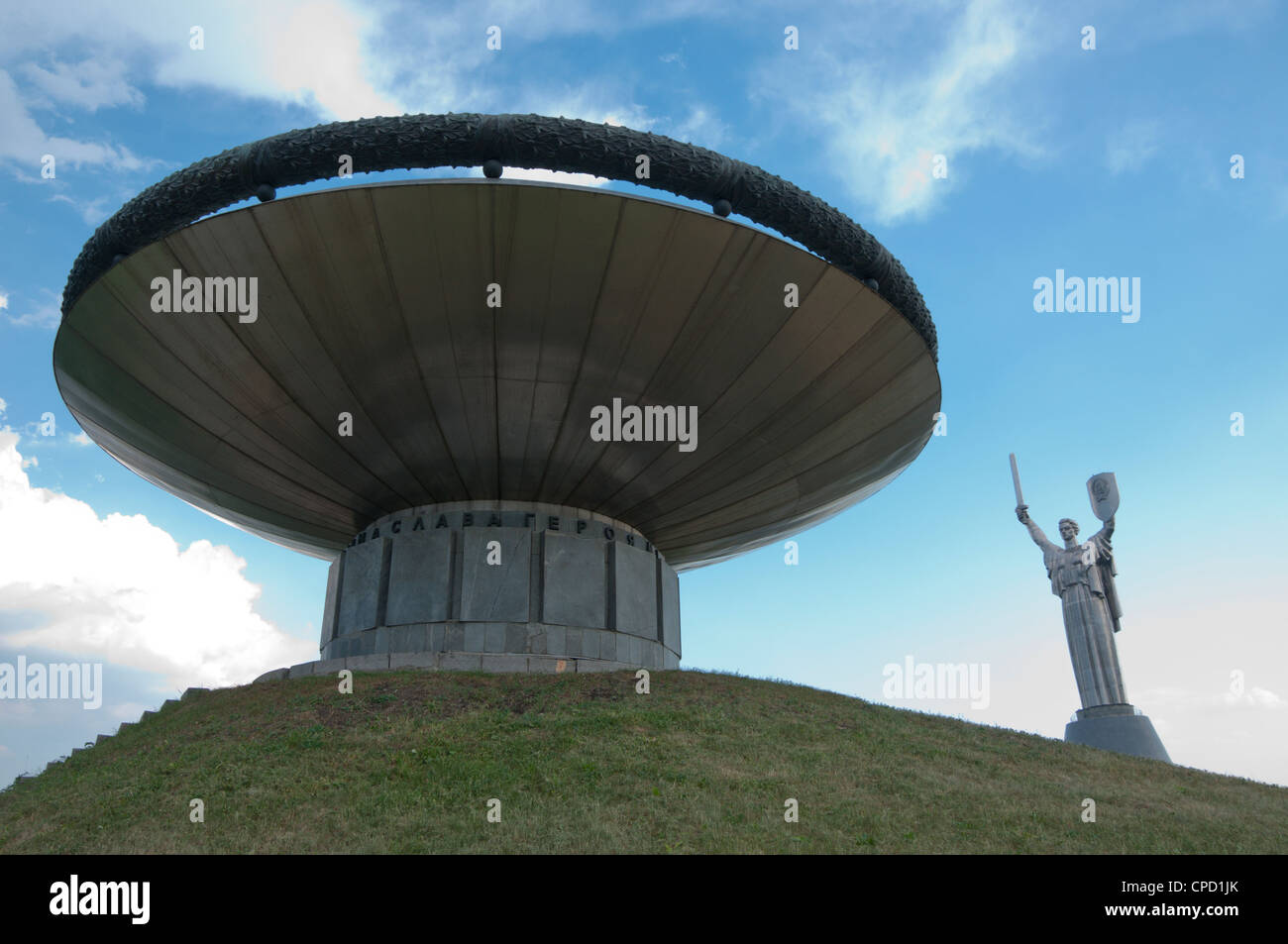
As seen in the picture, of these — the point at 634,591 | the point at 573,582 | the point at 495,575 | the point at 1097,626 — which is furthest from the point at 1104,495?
the point at 495,575

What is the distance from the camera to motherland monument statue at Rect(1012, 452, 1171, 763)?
19656mm

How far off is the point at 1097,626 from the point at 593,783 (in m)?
15.7

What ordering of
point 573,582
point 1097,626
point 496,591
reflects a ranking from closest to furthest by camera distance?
point 496,591 → point 573,582 → point 1097,626

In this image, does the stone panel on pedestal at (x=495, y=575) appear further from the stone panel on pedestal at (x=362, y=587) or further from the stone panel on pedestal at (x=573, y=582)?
the stone panel on pedestal at (x=362, y=587)

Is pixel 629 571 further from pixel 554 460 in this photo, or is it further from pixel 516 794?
pixel 516 794

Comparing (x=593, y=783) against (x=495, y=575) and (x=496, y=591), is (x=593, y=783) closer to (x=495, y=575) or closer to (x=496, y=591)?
(x=496, y=591)

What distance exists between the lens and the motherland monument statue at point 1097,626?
19656mm

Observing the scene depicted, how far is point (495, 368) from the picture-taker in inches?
588

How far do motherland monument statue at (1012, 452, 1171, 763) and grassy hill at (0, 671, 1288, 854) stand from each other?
19.3 feet

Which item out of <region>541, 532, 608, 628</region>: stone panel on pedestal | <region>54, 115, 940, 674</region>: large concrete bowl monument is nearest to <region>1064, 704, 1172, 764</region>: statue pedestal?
<region>54, 115, 940, 674</region>: large concrete bowl monument

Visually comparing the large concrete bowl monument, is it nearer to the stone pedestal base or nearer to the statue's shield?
the stone pedestal base

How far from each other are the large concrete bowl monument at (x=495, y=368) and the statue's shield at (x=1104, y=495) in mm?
5453
